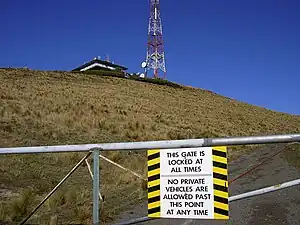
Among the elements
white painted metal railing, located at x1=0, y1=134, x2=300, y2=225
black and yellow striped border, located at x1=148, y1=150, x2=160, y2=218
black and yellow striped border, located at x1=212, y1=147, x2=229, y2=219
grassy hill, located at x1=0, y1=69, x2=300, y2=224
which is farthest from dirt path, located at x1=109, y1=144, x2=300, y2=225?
black and yellow striped border, located at x1=212, y1=147, x2=229, y2=219

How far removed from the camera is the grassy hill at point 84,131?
312 inches

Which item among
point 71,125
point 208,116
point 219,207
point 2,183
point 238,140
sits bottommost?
point 219,207

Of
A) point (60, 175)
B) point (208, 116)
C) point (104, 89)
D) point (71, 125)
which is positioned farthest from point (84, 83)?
point (60, 175)

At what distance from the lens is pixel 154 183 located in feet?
12.5

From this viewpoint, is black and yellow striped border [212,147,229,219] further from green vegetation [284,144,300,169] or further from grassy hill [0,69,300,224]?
green vegetation [284,144,300,169]

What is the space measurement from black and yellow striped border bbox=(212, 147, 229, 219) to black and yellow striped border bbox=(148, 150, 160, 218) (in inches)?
23.2

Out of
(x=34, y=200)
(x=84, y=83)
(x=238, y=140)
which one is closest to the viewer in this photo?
(x=238, y=140)

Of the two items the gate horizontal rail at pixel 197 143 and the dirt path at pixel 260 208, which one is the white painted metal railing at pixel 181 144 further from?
the dirt path at pixel 260 208

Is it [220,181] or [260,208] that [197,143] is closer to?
[220,181]

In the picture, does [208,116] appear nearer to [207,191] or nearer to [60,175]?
[60,175]

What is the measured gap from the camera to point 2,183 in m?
9.55

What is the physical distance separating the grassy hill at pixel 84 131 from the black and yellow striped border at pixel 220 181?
3600mm

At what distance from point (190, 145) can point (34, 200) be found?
5.49 meters

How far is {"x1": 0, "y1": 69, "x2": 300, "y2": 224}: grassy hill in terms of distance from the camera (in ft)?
26.0
